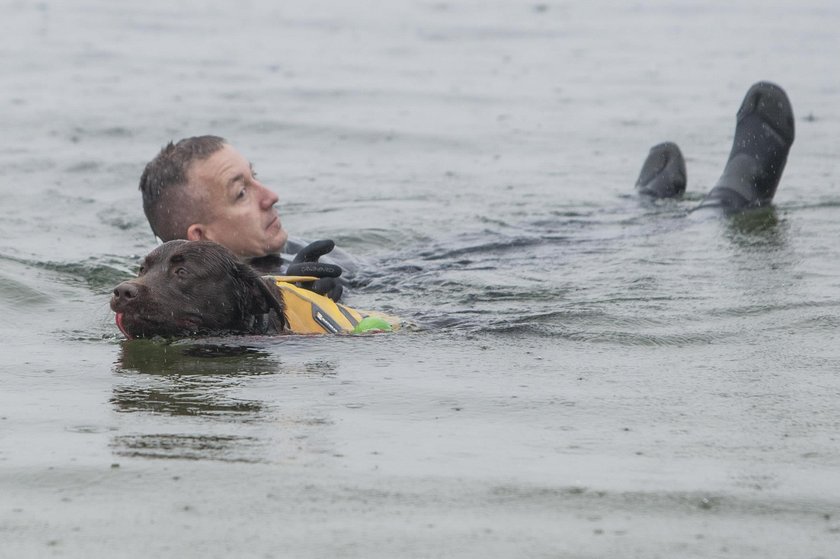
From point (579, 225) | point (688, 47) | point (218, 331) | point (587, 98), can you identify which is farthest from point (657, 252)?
point (688, 47)

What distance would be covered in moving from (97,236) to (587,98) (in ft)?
23.0

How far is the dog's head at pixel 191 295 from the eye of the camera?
5430 mm

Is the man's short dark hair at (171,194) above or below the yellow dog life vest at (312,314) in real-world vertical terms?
above

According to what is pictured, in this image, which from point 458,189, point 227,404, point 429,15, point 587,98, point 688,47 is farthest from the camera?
point 429,15

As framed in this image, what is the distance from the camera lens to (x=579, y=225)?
8852 millimetres

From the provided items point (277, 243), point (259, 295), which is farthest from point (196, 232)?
point (259, 295)

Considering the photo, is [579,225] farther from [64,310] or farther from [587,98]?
[587,98]

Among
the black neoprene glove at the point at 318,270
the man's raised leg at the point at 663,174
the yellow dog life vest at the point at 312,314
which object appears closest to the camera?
the yellow dog life vest at the point at 312,314

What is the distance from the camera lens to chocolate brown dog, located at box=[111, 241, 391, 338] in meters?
5.46

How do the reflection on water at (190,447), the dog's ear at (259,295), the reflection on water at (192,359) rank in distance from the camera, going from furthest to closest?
the dog's ear at (259,295) → the reflection on water at (192,359) → the reflection on water at (190,447)

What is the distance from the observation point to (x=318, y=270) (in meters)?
6.11

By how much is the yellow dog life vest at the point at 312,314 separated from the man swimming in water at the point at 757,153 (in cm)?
356

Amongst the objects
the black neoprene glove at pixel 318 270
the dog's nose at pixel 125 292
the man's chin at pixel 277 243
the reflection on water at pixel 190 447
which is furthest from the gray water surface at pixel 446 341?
the man's chin at pixel 277 243

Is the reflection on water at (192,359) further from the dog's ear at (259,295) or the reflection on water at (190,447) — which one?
the reflection on water at (190,447)
